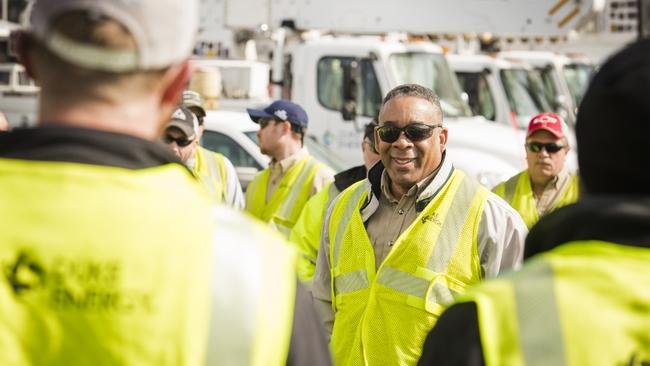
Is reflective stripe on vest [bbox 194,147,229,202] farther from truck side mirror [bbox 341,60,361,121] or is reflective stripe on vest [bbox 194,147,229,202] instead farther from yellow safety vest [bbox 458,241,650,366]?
truck side mirror [bbox 341,60,361,121]

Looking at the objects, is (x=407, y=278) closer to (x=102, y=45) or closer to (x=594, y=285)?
(x=594, y=285)

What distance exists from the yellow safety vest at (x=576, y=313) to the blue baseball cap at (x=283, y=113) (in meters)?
7.06

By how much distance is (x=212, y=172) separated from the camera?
7875 millimetres

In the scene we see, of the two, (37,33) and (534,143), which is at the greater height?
(37,33)

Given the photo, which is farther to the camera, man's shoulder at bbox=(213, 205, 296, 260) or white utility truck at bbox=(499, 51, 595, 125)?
white utility truck at bbox=(499, 51, 595, 125)

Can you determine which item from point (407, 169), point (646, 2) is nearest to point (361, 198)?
point (407, 169)

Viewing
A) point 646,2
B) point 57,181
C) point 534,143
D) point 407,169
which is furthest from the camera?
point 646,2

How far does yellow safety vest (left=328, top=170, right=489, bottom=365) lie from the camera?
16.2ft

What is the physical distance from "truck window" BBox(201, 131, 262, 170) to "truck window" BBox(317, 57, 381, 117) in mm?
2795

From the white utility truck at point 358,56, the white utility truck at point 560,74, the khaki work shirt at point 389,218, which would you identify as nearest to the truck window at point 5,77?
the white utility truck at point 358,56

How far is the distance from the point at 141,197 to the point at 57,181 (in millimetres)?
139

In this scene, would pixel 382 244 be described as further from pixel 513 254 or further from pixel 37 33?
pixel 37 33

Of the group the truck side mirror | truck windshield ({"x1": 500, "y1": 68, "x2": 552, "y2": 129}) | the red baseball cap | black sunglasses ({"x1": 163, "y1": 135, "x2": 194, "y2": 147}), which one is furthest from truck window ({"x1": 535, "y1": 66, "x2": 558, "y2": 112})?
black sunglasses ({"x1": 163, "y1": 135, "x2": 194, "y2": 147})

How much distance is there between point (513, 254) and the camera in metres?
4.98
